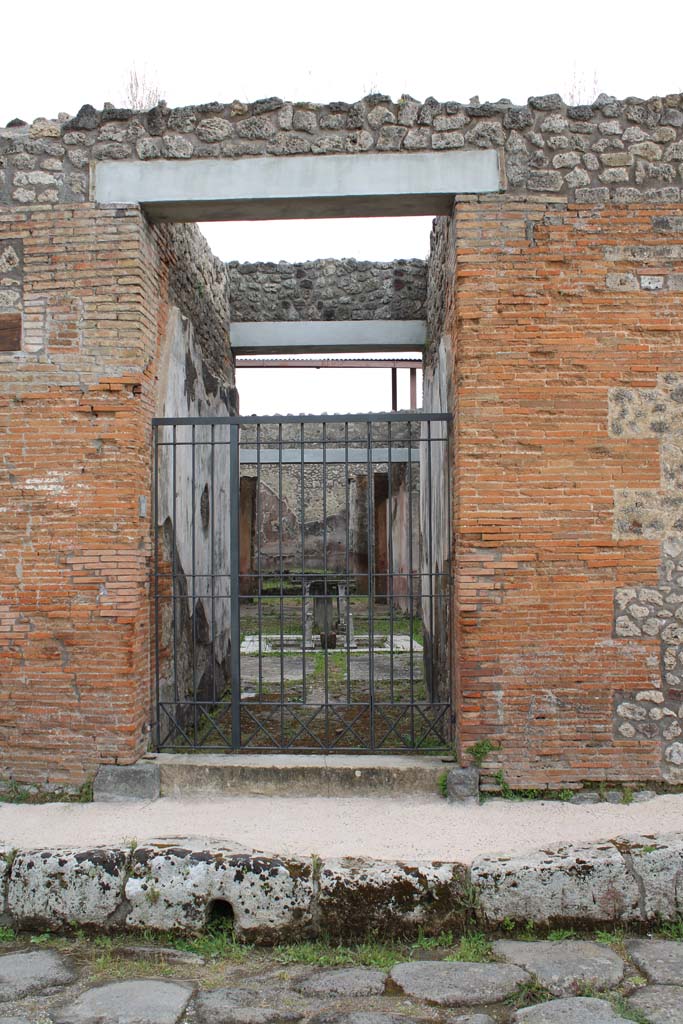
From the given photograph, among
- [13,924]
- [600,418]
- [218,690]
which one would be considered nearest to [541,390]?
[600,418]

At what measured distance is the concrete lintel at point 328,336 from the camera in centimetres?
941

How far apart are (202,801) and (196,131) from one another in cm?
435

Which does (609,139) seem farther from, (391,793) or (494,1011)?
(494,1011)

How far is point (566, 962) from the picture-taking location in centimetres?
360

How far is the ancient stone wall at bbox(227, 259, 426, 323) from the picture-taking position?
952cm

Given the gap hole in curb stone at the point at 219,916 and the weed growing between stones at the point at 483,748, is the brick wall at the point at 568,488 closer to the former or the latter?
the weed growing between stones at the point at 483,748

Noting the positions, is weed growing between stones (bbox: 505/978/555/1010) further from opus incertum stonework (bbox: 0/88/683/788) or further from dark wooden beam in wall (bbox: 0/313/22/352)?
dark wooden beam in wall (bbox: 0/313/22/352)

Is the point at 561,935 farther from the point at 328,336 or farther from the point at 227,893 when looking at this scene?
the point at 328,336

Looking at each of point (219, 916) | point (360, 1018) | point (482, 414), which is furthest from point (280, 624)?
point (360, 1018)

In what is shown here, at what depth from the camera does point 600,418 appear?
507cm

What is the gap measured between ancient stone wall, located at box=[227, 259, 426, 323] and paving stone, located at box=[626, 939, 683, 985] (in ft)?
23.4

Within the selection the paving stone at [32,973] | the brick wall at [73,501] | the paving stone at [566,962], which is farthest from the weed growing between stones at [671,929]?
the brick wall at [73,501]

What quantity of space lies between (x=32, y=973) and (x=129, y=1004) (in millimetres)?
604

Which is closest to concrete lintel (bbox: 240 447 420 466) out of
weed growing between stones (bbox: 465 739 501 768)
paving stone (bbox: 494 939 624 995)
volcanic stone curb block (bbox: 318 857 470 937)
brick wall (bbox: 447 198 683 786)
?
brick wall (bbox: 447 198 683 786)
